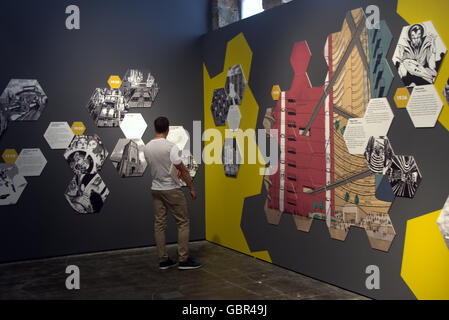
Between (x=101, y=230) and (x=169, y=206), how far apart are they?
3.88ft

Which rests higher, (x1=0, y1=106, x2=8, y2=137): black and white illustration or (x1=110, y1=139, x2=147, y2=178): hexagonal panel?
(x1=0, y1=106, x2=8, y2=137): black and white illustration

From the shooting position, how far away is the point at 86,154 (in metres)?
4.98

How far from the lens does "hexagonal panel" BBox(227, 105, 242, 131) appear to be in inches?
190

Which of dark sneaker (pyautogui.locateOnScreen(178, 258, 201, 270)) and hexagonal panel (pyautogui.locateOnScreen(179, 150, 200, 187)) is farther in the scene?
hexagonal panel (pyautogui.locateOnScreen(179, 150, 200, 187))

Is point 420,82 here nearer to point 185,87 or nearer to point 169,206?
point 169,206

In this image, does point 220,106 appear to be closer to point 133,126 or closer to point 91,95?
point 133,126

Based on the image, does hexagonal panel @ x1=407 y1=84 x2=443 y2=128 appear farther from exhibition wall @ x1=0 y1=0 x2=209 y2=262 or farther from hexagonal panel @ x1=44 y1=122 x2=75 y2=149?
hexagonal panel @ x1=44 y1=122 x2=75 y2=149

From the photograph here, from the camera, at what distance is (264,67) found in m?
4.44

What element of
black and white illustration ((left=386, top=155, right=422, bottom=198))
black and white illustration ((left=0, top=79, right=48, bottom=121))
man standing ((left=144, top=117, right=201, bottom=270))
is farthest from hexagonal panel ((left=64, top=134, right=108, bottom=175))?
black and white illustration ((left=386, top=155, right=422, bottom=198))

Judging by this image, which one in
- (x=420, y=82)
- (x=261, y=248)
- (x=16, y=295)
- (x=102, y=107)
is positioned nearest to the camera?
(x=420, y=82)

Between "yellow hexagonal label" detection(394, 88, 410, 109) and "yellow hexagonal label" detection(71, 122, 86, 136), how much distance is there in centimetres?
313

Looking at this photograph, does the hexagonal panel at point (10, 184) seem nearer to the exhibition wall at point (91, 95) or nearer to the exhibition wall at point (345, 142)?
the exhibition wall at point (91, 95)

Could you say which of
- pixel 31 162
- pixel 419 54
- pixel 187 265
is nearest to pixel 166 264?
pixel 187 265

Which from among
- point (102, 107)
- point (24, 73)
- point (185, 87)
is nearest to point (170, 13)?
point (185, 87)
